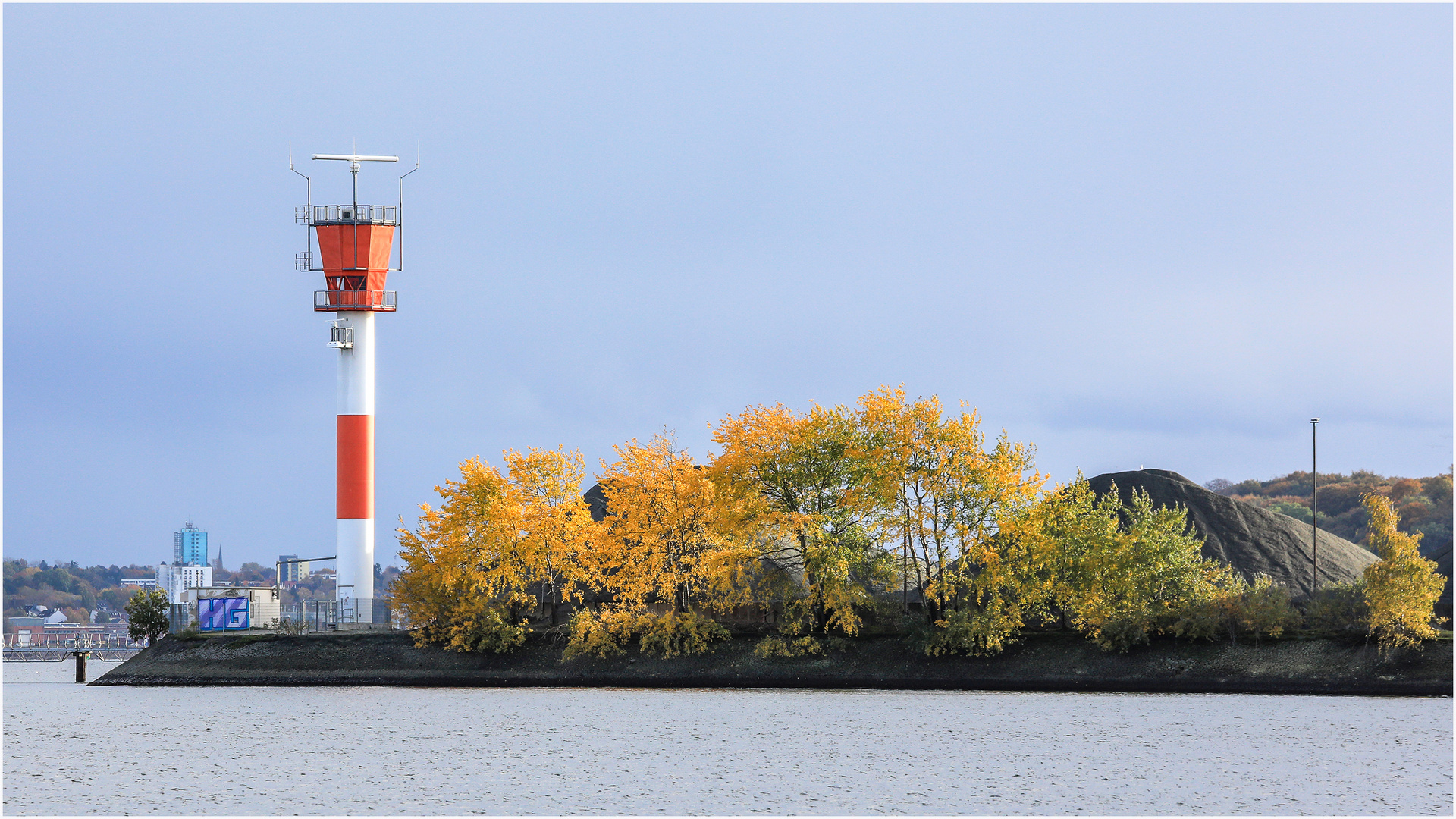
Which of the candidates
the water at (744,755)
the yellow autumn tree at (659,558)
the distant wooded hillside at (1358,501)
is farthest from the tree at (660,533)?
the distant wooded hillside at (1358,501)

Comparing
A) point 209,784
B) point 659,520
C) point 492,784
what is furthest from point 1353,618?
point 209,784

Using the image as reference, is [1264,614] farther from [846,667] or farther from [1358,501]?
[1358,501]

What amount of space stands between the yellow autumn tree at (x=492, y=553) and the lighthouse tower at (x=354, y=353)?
490 cm

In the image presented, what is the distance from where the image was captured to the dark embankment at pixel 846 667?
2325 inches

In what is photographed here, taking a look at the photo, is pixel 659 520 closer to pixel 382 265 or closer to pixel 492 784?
pixel 382 265

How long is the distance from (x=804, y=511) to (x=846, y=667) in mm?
7660

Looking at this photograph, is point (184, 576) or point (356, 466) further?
point (184, 576)

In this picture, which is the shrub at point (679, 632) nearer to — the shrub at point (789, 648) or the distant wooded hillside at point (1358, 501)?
the shrub at point (789, 648)

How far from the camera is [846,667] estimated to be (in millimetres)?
66688

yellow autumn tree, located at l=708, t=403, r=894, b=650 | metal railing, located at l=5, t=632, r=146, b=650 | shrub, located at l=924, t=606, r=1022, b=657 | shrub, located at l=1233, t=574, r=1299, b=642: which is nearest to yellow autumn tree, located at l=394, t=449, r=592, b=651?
yellow autumn tree, located at l=708, t=403, r=894, b=650

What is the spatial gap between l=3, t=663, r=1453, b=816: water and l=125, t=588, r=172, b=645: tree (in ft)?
55.8

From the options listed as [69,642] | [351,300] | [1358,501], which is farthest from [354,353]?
[69,642]

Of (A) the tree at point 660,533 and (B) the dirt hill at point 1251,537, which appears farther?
(B) the dirt hill at point 1251,537

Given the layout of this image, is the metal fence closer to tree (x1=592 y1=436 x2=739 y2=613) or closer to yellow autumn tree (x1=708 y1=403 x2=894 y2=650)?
tree (x1=592 y1=436 x2=739 y2=613)
